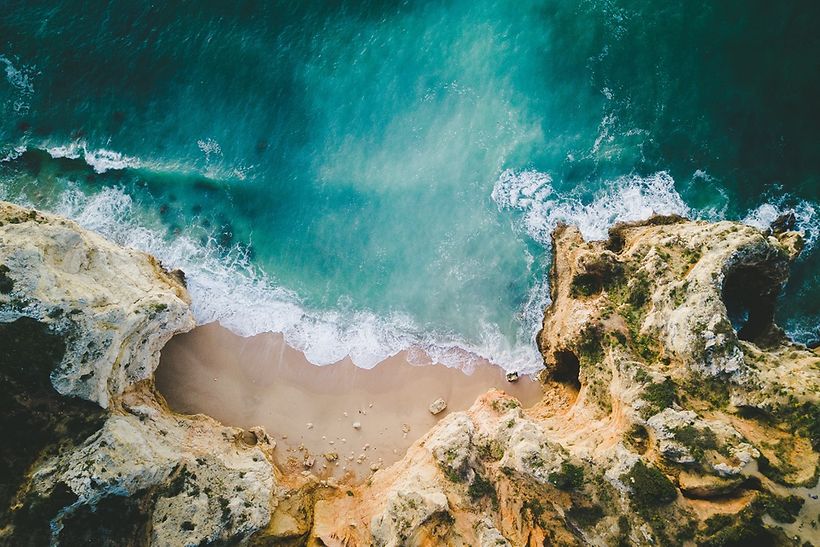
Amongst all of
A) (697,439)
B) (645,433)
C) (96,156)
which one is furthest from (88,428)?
(697,439)

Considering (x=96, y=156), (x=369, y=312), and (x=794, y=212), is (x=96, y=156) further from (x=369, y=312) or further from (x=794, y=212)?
(x=794, y=212)

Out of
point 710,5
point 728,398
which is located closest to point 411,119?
point 710,5

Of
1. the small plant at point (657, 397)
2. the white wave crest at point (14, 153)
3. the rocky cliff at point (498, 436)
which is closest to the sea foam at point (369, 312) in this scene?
the rocky cliff at point (498, 436)

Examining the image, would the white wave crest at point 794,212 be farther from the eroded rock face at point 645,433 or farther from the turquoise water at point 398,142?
the eroded rock face at point 645,433

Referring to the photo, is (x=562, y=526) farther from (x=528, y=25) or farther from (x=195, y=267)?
(x=528, y=25)

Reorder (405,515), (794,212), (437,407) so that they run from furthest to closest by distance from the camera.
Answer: (794,212) < (437,407) < (405,515)

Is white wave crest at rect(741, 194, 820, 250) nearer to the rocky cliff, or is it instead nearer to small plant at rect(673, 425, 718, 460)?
the rocky cliff

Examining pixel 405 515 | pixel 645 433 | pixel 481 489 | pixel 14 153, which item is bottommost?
pixel 14 153
